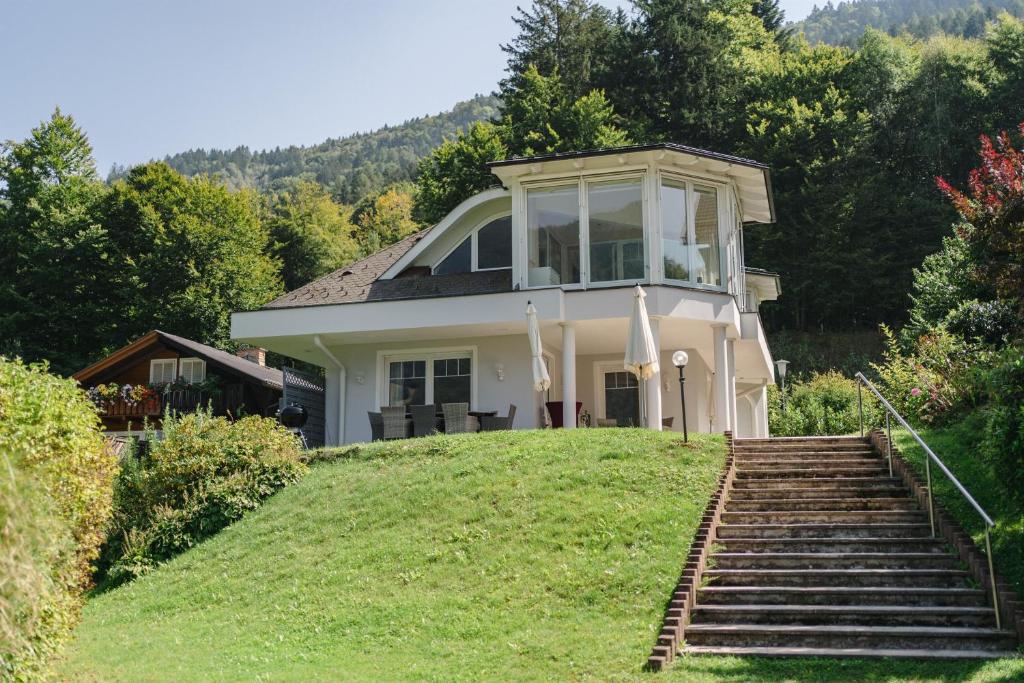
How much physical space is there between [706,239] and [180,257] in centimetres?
2759

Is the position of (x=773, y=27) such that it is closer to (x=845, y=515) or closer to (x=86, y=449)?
(x=845, y=515)

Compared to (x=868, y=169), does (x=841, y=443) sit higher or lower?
lower

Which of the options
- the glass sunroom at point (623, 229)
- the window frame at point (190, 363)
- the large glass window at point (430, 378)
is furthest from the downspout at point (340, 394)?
the window frame at point (190, 363)

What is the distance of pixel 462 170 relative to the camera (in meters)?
39.3

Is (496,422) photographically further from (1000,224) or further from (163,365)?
(163,365)

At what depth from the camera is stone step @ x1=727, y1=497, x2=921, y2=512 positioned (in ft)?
45.3

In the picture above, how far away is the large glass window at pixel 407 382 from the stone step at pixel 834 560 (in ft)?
36.4

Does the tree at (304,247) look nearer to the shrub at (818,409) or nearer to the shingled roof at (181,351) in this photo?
the shingled roof at (181,351)

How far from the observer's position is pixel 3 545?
679 centimetres

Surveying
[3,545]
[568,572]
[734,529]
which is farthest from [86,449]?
[734,529]

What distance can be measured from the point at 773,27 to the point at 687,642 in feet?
177

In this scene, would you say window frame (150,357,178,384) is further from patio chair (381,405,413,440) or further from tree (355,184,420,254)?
tree (355,184,420,254)

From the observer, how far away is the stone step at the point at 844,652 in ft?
32.0

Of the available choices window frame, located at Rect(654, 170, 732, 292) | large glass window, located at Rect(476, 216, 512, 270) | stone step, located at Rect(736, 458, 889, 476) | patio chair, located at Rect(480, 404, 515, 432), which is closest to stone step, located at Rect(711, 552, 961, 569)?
stone step, located at Rect(736, 458, 889, 476)
